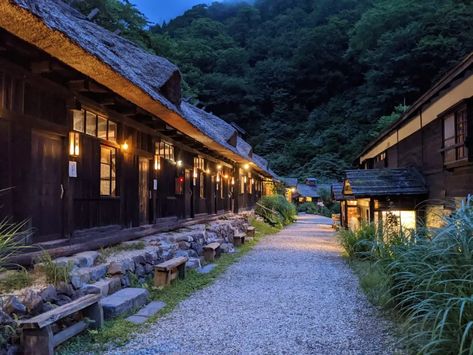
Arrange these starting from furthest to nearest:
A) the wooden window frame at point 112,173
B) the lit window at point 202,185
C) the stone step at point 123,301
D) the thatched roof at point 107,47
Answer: the lit window at point 202,185 → the wooden window frame at point 112,173 → the stone step at point 123,301 → the thatched roof at point 107,47

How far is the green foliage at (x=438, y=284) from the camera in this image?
323cm

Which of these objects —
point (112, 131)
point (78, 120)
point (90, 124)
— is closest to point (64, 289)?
point (78, 120)

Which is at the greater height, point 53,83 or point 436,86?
point 436,86

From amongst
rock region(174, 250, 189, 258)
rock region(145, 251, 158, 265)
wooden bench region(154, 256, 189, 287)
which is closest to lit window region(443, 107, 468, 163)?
rock region(174, 250, 189, 258)

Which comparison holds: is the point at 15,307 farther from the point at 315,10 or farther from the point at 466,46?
the point at 315,10

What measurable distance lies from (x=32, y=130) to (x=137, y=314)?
306cm

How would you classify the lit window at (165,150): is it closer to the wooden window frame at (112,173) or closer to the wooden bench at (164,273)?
the wooden window frame at (112,173)

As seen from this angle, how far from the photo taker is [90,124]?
24.3 feet

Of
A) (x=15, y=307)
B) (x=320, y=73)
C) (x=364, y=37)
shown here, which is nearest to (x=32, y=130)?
(x=15, y=307)

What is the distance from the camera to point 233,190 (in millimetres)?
22219

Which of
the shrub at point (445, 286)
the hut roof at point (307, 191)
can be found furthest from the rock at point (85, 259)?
the hut roof at point (307, 191)

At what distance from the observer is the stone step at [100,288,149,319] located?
5.27m

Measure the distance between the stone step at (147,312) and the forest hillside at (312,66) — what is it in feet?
110

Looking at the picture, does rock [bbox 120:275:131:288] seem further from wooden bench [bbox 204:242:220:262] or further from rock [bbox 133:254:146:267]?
wooden bench [bbox 204:242:220:262]
